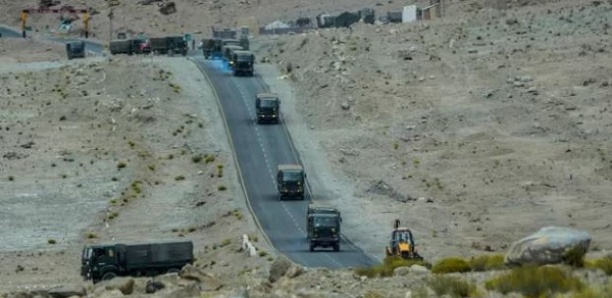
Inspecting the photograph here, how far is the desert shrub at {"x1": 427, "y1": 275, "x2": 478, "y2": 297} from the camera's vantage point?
47.0 meters

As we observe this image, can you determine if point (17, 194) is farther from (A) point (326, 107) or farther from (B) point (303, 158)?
(A) point (326, 107)

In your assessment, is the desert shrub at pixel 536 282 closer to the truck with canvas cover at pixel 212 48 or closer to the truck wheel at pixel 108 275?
the truck wheel at pixel 108 275

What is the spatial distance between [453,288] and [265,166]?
6466cm

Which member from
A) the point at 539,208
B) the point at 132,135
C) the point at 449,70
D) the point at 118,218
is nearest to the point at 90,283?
the point at 118,218

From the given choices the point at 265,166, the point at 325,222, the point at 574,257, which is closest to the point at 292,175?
Answer: the point at 265,166

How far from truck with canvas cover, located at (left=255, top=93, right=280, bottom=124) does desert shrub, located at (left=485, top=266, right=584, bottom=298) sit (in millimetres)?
76032

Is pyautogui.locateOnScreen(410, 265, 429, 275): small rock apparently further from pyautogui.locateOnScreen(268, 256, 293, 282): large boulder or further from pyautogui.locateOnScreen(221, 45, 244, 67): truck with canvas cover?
pyautogui.locateOnScreen(221, 45, 244, 67): truck with canvas cover

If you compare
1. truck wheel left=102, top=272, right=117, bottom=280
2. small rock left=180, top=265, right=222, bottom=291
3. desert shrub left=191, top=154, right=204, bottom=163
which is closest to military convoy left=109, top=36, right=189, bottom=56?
desert shrub left=191, top=154, right=204, bottom=163

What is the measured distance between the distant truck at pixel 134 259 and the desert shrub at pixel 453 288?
1277 inches

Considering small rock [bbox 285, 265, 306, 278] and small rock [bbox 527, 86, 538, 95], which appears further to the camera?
small rock [bbox 527, 86, 538, 95]

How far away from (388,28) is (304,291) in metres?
105

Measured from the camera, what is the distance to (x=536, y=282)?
4650cm

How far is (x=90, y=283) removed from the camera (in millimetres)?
77312

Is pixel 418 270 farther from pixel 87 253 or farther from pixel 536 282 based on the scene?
pixel 87 253
